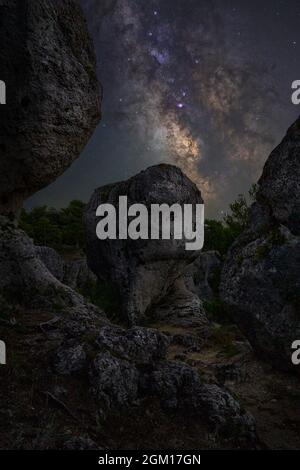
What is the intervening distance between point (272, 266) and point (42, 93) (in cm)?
912

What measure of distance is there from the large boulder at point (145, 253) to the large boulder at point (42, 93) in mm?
7663

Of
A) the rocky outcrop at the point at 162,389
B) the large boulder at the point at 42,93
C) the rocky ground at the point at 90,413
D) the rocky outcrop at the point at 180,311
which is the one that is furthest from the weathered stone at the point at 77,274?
the rocky outcrop at the point at 162,389

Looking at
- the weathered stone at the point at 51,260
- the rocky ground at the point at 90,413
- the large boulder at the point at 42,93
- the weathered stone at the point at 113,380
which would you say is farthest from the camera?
the weathered stone at the point at 51,260

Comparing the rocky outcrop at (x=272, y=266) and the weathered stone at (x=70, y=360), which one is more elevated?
the rocky outcrop at (x=272, y=266)

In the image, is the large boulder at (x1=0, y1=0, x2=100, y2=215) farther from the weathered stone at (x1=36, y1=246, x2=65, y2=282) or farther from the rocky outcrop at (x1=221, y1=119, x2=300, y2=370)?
the weathered stone at (x1=36, y1=246, x2=65, y2=282)

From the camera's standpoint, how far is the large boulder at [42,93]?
10.8m

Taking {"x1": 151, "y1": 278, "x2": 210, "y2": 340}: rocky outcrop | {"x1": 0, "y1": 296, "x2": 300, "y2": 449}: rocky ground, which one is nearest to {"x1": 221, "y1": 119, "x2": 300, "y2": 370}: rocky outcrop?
{"x1": 0, "y1": 296, "x2": 300, "y2": 449}: rocky ground

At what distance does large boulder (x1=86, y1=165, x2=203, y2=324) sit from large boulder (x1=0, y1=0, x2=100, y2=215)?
25.1 feet

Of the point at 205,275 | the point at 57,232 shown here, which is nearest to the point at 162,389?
the point at 205,275

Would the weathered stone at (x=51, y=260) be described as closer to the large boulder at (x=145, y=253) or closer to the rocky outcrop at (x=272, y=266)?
the large boulder at (x=145, y=253)

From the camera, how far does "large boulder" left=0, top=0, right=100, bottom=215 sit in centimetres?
1077

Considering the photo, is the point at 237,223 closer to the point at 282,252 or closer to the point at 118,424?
the point at 282,252

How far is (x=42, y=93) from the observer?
11.5 meters

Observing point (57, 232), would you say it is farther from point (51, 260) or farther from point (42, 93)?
point (42, 93)
